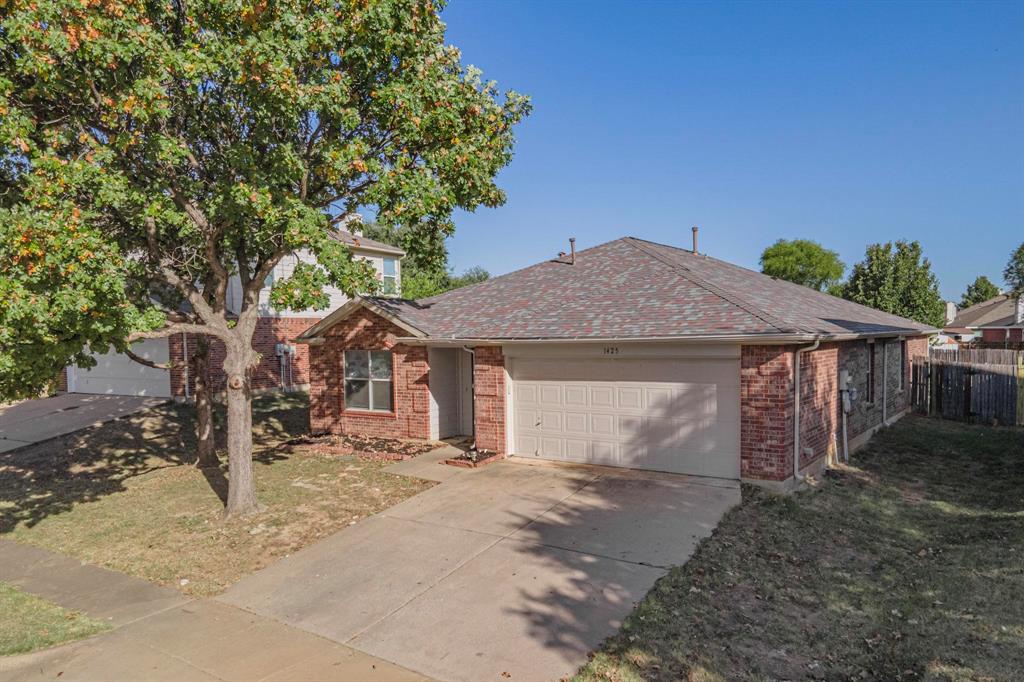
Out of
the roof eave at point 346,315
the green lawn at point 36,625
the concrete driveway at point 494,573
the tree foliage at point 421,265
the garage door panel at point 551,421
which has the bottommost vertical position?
the green lawn at point 36,625

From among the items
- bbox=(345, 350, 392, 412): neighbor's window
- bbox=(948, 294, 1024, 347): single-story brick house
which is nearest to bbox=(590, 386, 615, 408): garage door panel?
bbox=(345, 350, 392, 412): neighbor's window

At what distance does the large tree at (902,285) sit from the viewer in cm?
3528

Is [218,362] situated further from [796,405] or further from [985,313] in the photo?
[985,313]

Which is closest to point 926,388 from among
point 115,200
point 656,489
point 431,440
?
point 656,489

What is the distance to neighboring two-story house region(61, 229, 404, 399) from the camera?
65.9 ft

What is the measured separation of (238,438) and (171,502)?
2283 millimetres

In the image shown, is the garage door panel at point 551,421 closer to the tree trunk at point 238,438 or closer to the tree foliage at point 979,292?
the tree trunk at point 238,438

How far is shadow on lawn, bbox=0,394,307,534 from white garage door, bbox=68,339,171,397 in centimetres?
202

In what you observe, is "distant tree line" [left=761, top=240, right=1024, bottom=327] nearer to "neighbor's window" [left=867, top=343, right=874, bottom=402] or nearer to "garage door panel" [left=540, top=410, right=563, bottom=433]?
"neighbor's window" [left=867, top=343, right=874, bottom=402]

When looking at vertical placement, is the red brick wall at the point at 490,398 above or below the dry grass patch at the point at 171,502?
above

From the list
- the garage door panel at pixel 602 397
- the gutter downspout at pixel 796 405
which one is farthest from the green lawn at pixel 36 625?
the gutter downspout at pixel 796 405

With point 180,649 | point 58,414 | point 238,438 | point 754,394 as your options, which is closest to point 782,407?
point 754,394

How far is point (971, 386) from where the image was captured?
17750mm

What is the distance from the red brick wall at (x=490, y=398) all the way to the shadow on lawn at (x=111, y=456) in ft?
16.6
